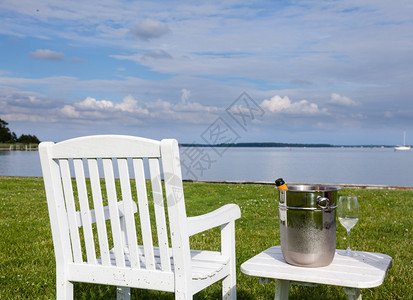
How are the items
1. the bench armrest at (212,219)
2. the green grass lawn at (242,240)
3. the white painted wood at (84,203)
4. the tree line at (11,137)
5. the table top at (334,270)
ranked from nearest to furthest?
the table top at (334,270) → the bench armrest at (212,219) → the white painted wood at (84,203) → the green grass lawn at (242,240) → the tree line at (11,137)

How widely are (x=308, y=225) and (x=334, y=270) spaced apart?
33 centimetres

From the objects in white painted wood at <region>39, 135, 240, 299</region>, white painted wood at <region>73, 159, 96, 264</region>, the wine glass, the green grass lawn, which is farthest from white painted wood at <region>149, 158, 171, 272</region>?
the green grass lawn

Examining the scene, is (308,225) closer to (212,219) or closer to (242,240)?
(212,219)

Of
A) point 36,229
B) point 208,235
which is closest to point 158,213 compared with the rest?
point 208,235

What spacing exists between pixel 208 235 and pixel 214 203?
12.4 ft

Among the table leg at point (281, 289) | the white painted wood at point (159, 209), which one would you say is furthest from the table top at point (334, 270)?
the white painted wood at point (159, 209)

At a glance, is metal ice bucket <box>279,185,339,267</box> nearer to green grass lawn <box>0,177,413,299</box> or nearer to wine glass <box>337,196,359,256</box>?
wine glass <box>337,196,359,256</box>

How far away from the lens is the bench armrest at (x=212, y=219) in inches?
102

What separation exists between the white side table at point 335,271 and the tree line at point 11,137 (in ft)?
353

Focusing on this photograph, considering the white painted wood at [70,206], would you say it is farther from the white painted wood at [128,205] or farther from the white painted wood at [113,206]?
the white painted wood at [128,205]

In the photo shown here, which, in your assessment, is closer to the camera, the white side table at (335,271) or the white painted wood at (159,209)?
the white side table at (335,271)

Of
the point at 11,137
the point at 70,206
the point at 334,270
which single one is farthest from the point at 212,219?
the point at 11,137

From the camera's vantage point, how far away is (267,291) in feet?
13.8

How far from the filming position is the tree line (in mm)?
99875
